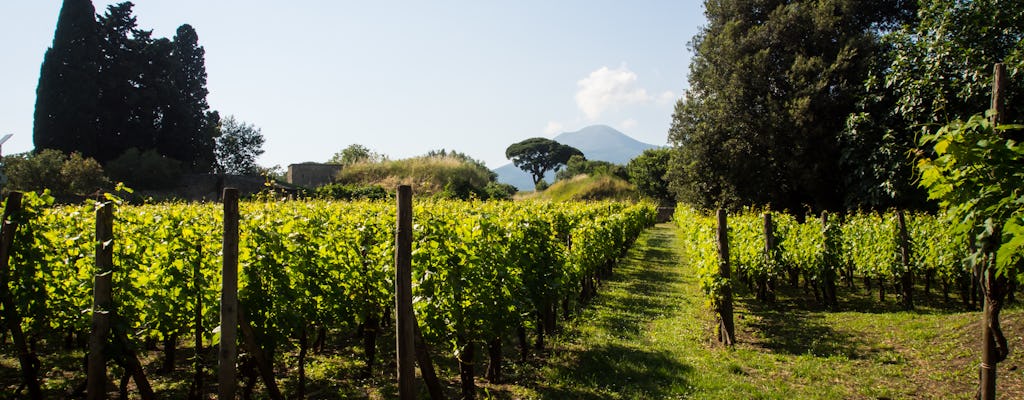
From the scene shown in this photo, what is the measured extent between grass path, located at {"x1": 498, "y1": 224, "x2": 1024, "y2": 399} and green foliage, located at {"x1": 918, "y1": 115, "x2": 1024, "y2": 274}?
2569mm

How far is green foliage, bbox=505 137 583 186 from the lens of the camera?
108312mm

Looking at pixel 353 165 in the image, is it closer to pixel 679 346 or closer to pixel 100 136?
pixel 100 136

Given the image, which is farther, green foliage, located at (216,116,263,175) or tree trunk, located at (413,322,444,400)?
green foliage, located at (216,116,263,175)

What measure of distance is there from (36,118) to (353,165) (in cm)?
2041

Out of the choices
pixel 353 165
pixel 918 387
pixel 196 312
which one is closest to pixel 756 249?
pixel 918 387

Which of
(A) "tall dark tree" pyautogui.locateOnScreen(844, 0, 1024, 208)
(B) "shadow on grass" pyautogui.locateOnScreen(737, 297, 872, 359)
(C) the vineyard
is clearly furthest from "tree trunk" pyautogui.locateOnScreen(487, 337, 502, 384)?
(A) "tall dark tree" pyautogui.locateOnScreen(844, 0, 1024, 208)

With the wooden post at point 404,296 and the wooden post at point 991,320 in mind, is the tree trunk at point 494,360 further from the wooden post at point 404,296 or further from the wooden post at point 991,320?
the wooden post at point 991,320

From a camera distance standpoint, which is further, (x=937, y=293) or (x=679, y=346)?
(x=937, y=293)

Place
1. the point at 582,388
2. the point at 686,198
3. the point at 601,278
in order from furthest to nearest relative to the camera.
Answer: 1. the point at 686,198
2. the point at 601,278
3. the point at 582,388

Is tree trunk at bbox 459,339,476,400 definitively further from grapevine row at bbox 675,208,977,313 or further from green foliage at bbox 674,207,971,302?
grapevine row at bbox 675,208,977,313

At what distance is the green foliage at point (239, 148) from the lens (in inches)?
2064

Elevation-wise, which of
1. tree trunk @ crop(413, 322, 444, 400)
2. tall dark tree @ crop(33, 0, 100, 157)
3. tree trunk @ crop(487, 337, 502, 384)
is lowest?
tree trunk @ crop(487, 337, 502, 384)

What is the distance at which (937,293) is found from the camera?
11.2 meters

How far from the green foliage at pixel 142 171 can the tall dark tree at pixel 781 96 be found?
29991 mm
